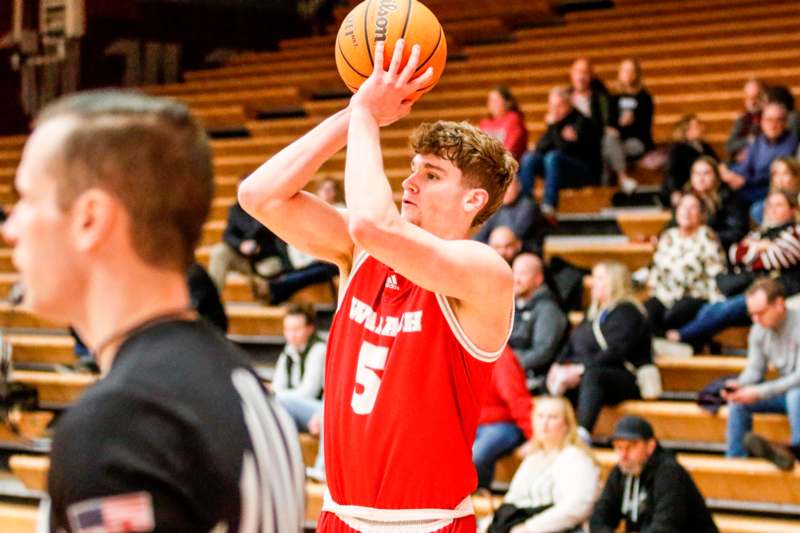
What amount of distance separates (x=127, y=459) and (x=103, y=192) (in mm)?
339

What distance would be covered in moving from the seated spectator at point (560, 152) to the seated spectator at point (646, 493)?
3.17 meters

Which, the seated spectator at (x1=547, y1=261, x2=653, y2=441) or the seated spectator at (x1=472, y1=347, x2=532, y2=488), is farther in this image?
the seated spectator at (x1=547, y1=261, x2=653, y2=441)

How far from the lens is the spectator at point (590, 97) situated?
9594mm

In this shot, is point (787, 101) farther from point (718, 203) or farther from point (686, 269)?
point (686, 269)

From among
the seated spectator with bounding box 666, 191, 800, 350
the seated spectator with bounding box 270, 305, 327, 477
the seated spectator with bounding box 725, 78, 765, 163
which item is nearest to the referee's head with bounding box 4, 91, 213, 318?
the seated spectator with bounding box 270, 305, 327, 477

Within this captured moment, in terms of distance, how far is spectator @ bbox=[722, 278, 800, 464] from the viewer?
6930mm

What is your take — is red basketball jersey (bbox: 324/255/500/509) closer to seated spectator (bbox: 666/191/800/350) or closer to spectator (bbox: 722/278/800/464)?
spectator (bbox: 722/278/800/464)

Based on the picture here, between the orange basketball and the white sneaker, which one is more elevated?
the orange basketball

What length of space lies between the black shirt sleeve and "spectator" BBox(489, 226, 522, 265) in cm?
638

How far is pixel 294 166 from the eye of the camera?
313 cm

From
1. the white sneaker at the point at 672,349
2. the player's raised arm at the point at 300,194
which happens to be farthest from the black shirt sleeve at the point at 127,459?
the white sneaker at the point at 672,349

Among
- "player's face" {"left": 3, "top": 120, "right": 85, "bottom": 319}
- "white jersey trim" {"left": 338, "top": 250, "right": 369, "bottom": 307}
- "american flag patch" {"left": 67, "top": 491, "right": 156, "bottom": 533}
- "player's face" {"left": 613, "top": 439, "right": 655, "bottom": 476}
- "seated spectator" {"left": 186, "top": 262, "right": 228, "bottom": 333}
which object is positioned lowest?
"player's face" {"left": 613, "top": 439, "right": 655, "bottom": 476}

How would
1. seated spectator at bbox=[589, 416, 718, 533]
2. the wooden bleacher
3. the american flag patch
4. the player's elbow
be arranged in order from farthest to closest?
the wooden bleacher → seated spectator at bbox=[589, 416, 718, 533] → the player's elbow → the american flag patch

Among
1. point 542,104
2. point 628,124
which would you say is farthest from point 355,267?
point 542,104
